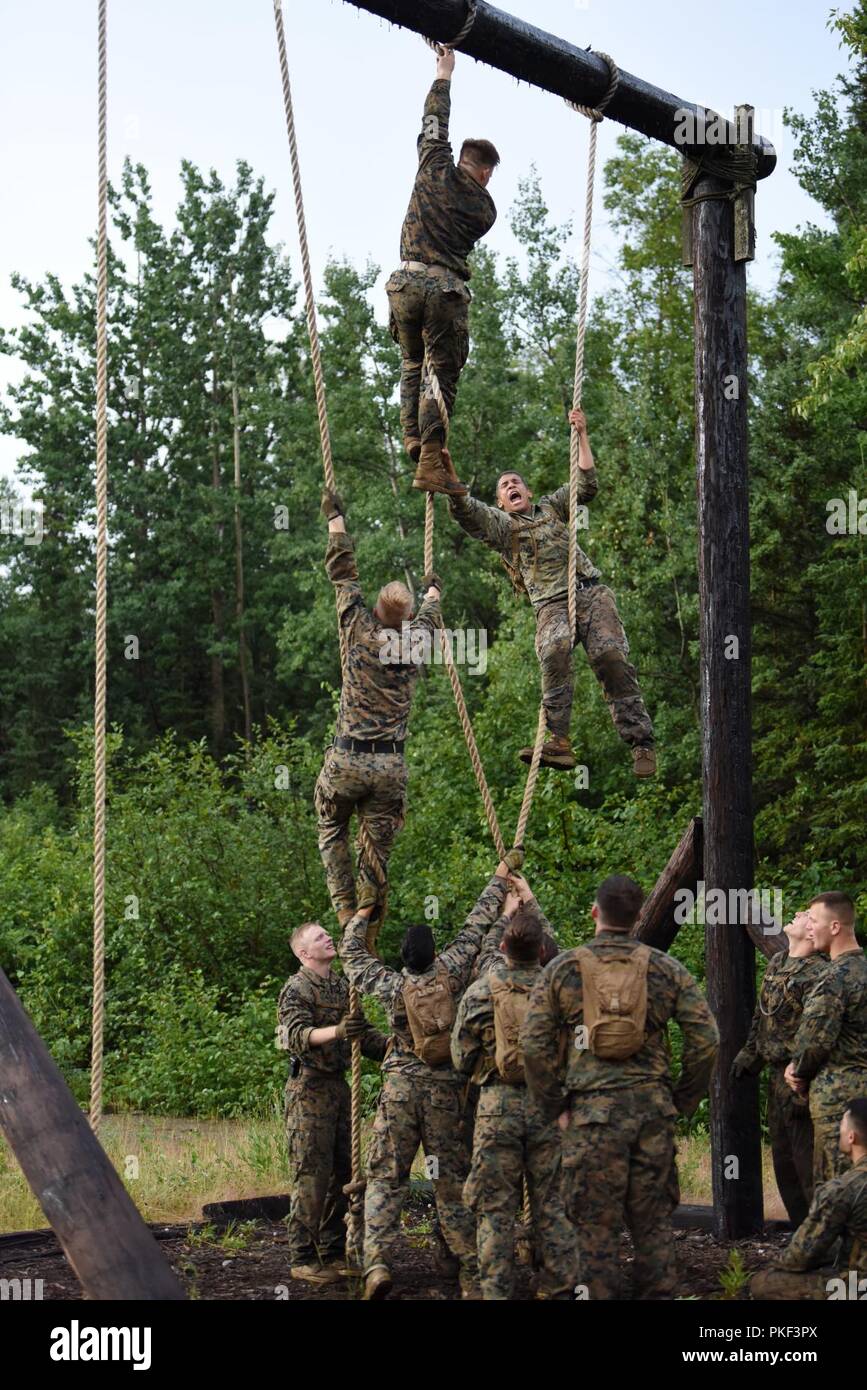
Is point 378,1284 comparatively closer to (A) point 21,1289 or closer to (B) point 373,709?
(A) point 21,1289

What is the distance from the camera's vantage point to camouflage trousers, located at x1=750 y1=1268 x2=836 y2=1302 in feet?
20.4

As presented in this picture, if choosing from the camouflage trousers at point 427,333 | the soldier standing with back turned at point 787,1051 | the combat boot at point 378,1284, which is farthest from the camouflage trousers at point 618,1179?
the camouflage trousers at point 427,333

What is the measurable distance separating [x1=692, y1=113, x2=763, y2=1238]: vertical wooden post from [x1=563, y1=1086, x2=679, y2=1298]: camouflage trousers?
8.97 ft

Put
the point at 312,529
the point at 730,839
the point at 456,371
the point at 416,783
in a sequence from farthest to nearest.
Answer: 1. the point at 312,529
2. the point at 416,783
3. the point at 730,839
4. the point at 456,371

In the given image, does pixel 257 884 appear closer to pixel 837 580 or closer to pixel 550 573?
pixel 837 580

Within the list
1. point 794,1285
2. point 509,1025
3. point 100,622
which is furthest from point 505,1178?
point 100,622

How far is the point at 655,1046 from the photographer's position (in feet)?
18.7

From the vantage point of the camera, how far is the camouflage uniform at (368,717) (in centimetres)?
743

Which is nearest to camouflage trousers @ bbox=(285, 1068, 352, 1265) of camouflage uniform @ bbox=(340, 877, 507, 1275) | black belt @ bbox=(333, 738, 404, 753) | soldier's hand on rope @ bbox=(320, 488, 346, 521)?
camouflage uniform @ bbox=(340, 877, 507, 1275)

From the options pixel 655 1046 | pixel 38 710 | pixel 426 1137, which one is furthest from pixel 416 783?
pixel 38 710

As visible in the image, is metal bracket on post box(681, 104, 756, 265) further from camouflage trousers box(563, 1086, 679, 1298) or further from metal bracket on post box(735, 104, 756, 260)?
camouflage trousers box(563, 1086, 679, 1298)

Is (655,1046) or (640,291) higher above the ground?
(640,291)

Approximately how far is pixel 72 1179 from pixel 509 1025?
5.59 ft
